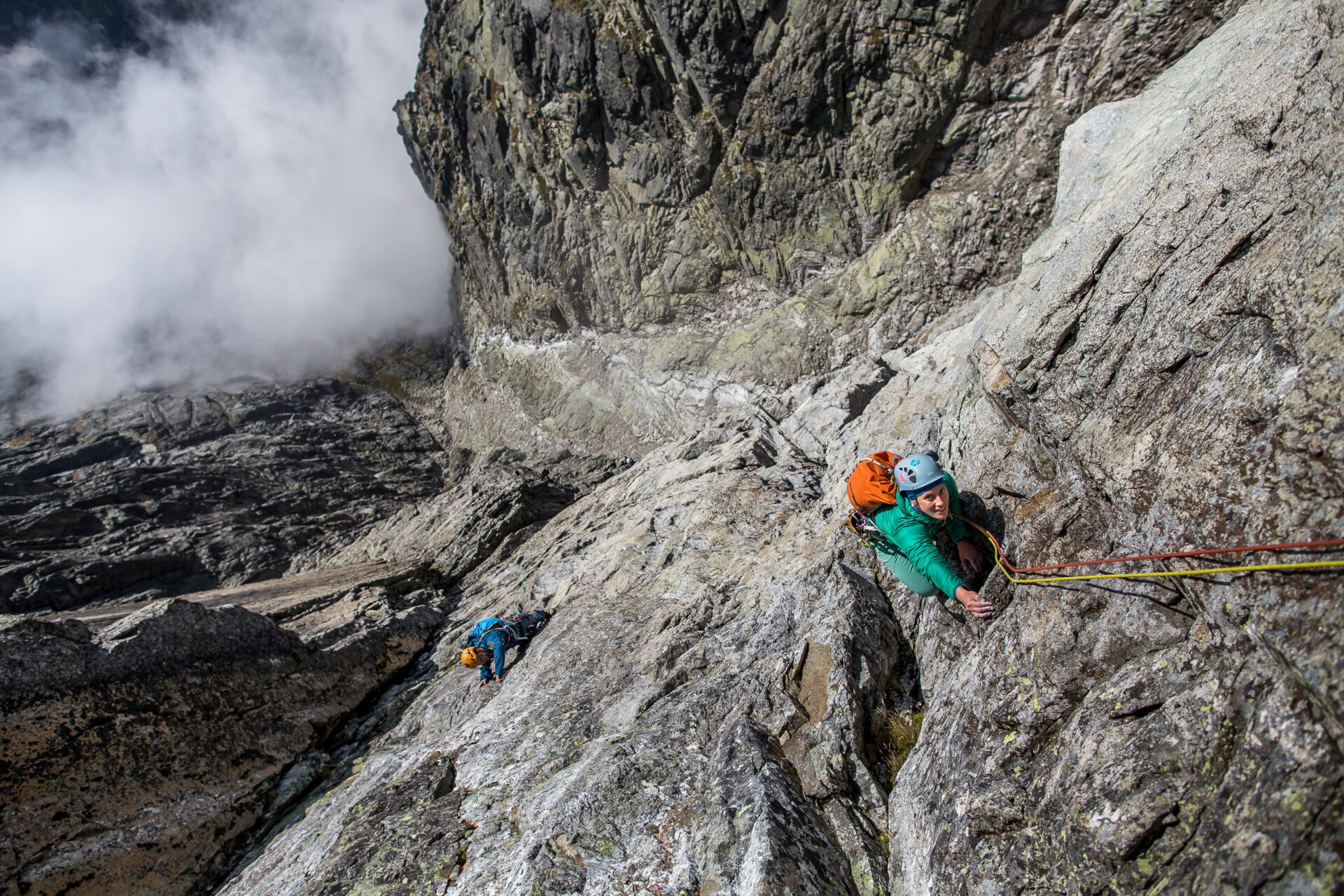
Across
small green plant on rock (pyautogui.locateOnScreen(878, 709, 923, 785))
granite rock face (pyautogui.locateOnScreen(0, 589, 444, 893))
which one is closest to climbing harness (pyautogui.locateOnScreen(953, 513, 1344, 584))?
small green plant on rock (pyautogui.locateOnScreen(878, 709, 923, 785))

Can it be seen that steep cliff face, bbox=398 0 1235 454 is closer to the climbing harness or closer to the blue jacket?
the blue jacket

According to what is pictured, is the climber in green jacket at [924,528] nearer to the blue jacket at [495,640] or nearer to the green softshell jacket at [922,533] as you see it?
the green softshell jacket at [922,533]

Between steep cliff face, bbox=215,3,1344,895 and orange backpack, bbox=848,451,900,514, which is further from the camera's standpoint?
orange backpack, bbox=848,451,900,514

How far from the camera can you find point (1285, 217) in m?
4.94

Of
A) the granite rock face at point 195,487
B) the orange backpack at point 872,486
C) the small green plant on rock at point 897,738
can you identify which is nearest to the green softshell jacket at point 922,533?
the orange backpack at point 872,486

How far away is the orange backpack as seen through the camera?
676 cm

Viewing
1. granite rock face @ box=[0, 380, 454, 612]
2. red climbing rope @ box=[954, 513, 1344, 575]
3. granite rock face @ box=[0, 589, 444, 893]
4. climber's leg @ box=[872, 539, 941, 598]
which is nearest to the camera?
red climbing rope @ box=[954, 513, 1344, 575]

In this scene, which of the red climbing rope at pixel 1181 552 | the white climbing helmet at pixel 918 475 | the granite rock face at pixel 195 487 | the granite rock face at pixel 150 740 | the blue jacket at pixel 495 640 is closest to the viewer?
the red climbing rope at pixel 1181 552

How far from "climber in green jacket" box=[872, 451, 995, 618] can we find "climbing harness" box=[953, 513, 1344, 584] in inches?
14.0

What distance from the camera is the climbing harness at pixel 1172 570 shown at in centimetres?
349

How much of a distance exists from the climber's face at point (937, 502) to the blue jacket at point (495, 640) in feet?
29.3

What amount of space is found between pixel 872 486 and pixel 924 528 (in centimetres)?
72

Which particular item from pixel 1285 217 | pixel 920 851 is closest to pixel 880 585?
pixel 920 851

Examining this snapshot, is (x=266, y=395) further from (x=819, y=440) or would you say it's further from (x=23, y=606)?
(x=819, y=440)
